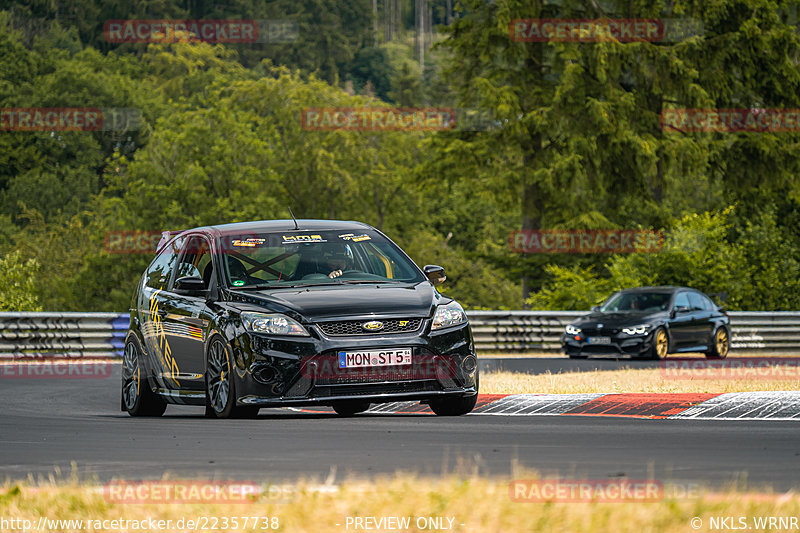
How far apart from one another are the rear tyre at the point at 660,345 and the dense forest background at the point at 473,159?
979cm

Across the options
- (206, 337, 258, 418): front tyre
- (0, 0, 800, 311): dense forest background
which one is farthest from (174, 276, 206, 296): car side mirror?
(0, 0, 800, 311): dense forest background

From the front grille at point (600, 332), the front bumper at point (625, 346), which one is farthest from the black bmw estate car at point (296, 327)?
the front grille at point (600, 332)

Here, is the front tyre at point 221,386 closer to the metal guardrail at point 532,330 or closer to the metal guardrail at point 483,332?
the metal guardrail at point 483,332

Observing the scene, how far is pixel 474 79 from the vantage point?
42.2 m

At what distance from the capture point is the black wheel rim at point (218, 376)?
11.4 meters

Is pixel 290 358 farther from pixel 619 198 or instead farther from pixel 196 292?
pixel 619 198

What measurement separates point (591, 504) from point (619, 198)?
38.8m

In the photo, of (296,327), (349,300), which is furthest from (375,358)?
(296,327)

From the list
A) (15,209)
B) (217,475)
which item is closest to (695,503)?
(217,475)

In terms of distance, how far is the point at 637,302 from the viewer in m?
27.5

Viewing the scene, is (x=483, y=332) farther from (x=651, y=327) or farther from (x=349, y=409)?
(x=349, y=409)

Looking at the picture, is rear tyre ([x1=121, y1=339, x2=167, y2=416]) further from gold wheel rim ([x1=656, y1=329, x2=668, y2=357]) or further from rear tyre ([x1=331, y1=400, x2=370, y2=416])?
gold wheel rim ([x1=656, y1=329, x2=668, y2=357])

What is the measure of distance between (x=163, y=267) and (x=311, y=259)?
78.0 inches

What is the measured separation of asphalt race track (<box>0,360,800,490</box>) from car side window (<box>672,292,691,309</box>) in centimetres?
1565
